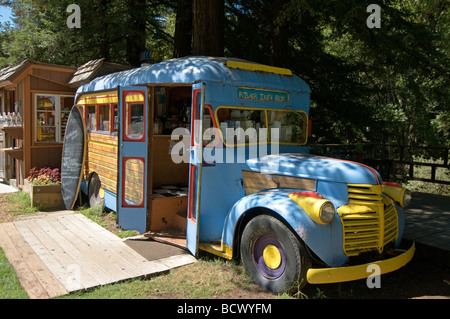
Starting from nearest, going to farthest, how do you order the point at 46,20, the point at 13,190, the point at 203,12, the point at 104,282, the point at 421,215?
the point at 104,282
the point at 421,215
the point at 203,12
the point at 13,190
the point at 46,20

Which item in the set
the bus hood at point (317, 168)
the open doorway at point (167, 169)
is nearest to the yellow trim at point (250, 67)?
the bus hood at point (317, 168)

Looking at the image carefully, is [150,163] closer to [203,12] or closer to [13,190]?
[203,12]

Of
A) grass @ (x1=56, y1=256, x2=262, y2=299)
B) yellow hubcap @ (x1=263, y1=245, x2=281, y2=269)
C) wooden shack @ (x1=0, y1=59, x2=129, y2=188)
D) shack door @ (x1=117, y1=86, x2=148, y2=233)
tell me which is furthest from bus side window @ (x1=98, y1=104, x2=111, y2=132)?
yellow hubcap @ (x1=263, y1=245, x2=281, y2=269)

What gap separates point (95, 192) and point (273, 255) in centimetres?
485

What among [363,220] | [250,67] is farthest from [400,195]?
[250,67]

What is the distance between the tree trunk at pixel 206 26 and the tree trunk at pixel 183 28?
288 centimetres

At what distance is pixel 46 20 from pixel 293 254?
13.1m

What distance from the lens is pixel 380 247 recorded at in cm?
Result: 396

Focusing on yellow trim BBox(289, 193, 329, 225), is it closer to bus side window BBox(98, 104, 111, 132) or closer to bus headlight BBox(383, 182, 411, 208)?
bus headlight BBox(383, 182, 411, 208)

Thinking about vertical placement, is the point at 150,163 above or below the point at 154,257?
above

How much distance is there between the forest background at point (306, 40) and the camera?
7.66m

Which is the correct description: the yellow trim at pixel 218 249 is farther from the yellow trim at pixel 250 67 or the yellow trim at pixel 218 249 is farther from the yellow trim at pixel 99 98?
the yellow trim at pixel 99 98

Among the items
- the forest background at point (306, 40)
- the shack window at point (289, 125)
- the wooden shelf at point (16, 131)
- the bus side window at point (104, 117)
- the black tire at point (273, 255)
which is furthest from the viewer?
the wooden shelf at point (16, 131)
